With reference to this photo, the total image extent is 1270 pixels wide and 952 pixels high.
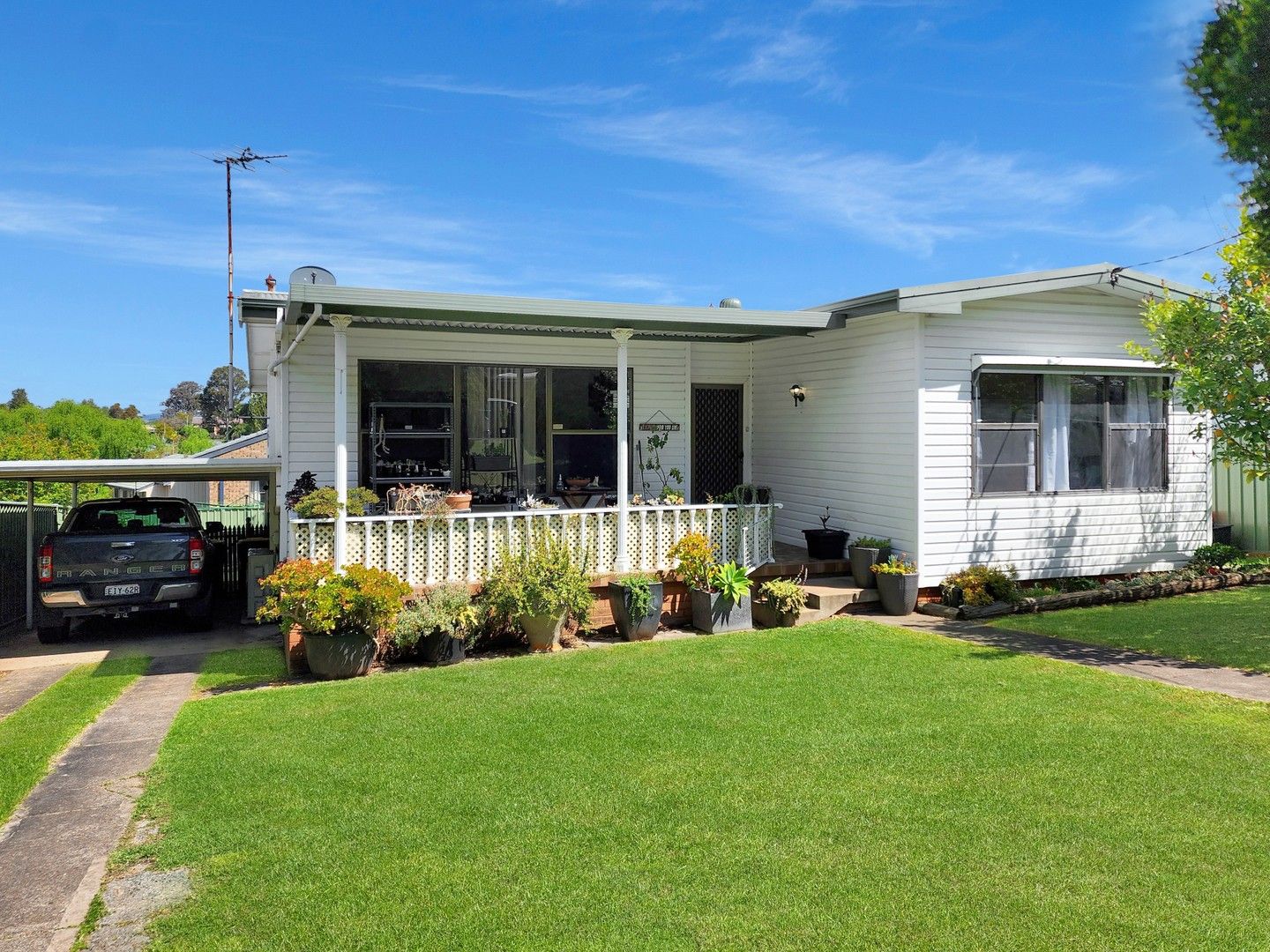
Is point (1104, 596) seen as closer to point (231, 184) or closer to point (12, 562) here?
point (12, 562)

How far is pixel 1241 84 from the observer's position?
3.31 metres

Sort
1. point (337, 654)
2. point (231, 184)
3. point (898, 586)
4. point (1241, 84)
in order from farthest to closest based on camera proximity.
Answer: point (231, 184), point (898, 586), point (337, 654), point (1241, 84)

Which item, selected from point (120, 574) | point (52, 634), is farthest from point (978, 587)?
point (52, 634)

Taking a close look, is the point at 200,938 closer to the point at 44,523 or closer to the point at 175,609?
the point at 175,609

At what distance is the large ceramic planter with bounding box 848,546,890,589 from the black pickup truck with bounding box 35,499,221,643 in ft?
24.6

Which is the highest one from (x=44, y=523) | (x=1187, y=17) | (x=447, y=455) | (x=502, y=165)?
(x=502, y=165)

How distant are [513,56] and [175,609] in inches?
441

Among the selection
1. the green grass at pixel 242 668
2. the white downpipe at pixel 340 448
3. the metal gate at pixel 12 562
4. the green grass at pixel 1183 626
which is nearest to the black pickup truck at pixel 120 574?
the green grass at pixel 242 668

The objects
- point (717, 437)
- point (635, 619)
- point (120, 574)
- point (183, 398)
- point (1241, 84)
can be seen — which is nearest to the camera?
point (1241, 84)

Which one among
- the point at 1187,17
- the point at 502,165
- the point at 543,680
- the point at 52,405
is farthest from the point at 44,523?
the point at 52,405

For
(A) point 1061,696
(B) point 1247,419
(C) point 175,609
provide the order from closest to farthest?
(A) point 1061,696
(B) point 1247,419
(C) point 175,609

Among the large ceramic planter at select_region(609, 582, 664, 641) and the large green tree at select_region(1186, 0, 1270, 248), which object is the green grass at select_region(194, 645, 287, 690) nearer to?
the large ceramic planter at select_region(609, 582, 664, 641)

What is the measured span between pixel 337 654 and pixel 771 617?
4418 mm

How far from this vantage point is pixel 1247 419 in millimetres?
8852
